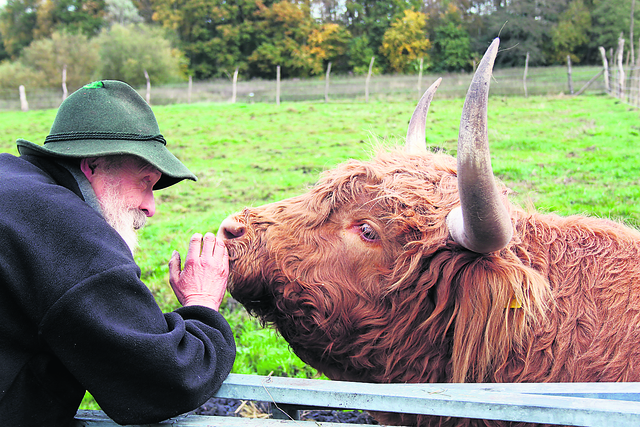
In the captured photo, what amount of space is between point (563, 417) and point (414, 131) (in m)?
2.01

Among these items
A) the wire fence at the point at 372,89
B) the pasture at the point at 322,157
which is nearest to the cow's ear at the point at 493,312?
the pasture at the point at 322,157

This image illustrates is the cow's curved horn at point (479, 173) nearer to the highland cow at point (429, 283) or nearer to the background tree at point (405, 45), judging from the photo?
the highland cow at point (429, 283)

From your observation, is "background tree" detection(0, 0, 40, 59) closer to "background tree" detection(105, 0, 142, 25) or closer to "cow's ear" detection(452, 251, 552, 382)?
"background tree" detection(105, 0, 142, 25)

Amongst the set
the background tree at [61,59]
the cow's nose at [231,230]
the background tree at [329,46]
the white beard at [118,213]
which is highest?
the background tree at [329,46]

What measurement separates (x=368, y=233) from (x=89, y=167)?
1.44 m

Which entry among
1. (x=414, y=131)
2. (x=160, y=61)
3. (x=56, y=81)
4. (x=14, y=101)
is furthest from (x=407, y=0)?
(x=414, y=131)

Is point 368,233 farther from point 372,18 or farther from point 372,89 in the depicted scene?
point 372,18

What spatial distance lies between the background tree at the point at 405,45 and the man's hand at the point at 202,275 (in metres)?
48.5

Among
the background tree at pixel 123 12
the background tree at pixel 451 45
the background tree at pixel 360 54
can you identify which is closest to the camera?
the background tree at pixel 451 45

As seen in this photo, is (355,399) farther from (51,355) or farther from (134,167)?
(134,167)

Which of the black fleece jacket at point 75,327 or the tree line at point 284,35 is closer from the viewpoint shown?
the black fleece jacket at point 75,327

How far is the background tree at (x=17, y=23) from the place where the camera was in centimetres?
6378

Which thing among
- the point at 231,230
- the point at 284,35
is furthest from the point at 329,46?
the point at 231,230

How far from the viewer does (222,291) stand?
7.77 feet
